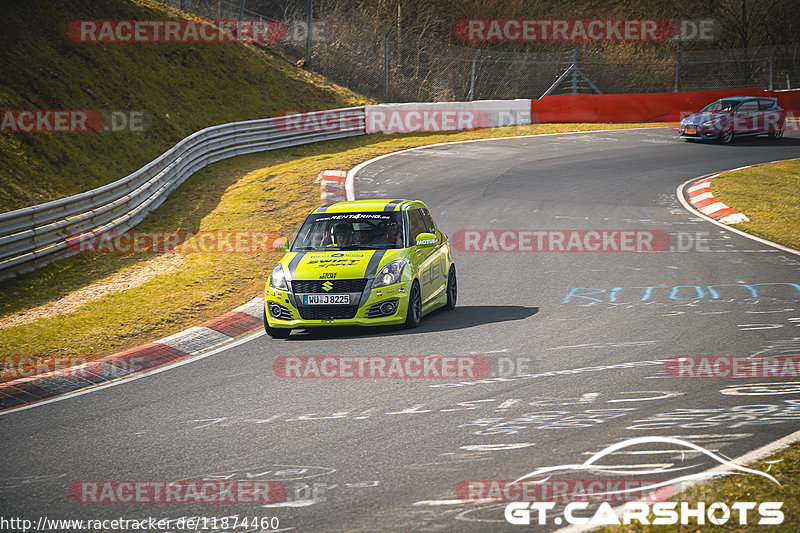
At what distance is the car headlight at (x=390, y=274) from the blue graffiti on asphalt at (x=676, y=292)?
8.06ft

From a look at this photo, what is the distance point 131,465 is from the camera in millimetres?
6059

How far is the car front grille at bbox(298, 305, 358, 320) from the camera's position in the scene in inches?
390

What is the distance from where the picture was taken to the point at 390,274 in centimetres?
1007

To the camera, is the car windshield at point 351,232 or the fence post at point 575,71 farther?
the fence post at point 575,71

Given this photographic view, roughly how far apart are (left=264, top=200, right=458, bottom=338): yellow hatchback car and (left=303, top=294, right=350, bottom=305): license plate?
0.01m

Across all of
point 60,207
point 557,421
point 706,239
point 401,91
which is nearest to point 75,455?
point 557,421

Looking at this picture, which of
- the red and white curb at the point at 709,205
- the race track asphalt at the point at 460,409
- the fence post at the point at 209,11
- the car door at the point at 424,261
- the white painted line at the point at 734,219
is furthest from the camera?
the fence post at the point at 209,11

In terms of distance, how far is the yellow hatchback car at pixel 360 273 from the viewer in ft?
32.5

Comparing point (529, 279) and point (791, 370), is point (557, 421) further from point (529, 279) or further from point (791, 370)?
point (529, 279)

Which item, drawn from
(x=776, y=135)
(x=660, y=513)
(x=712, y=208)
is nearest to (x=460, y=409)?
(x=660, y=513)

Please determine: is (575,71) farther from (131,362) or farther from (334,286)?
(131,362)

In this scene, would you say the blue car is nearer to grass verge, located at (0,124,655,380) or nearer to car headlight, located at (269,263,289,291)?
grass verge, located at (0,124,655,380)

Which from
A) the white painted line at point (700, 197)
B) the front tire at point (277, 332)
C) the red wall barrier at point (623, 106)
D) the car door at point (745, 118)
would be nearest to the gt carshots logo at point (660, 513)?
the front tire at point (277, 332)

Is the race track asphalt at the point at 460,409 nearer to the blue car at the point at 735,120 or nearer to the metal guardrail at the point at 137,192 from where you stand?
the metal guardrail at the point at 137,192
